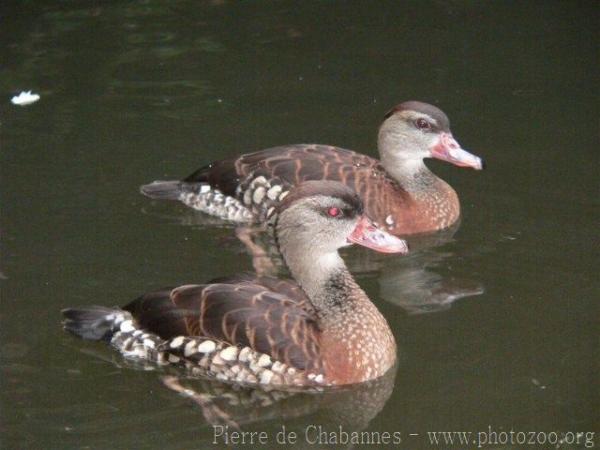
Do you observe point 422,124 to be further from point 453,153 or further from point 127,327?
point 127,327

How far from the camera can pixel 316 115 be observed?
10031 mm

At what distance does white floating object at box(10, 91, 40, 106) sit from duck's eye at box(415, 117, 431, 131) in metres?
3.31

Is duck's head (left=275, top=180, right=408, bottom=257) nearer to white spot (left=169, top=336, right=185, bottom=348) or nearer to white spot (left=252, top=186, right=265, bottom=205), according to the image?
white spot (left=169, top=336, right=185, bottom=348)

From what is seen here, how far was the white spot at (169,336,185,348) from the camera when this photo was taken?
6383mm

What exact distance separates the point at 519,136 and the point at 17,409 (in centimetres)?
491

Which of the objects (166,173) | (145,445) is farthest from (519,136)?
(145,445)

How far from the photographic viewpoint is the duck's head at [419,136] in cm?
860

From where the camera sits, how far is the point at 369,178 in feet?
27.5

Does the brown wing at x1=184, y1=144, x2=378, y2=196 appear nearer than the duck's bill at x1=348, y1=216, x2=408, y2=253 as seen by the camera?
No

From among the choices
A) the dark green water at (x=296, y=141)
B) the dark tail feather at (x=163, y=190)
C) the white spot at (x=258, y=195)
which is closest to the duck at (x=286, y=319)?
the dark green water at (x=296, y=141)

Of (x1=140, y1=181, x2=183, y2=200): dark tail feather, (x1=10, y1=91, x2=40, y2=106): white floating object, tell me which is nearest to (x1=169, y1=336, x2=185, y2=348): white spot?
(x1=140, y1=181, x2=183, y2=200): dark tail feather

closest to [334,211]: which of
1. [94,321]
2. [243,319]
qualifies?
[243,319]

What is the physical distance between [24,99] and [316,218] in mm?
4382

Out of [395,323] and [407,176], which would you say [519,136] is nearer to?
[407,176]
